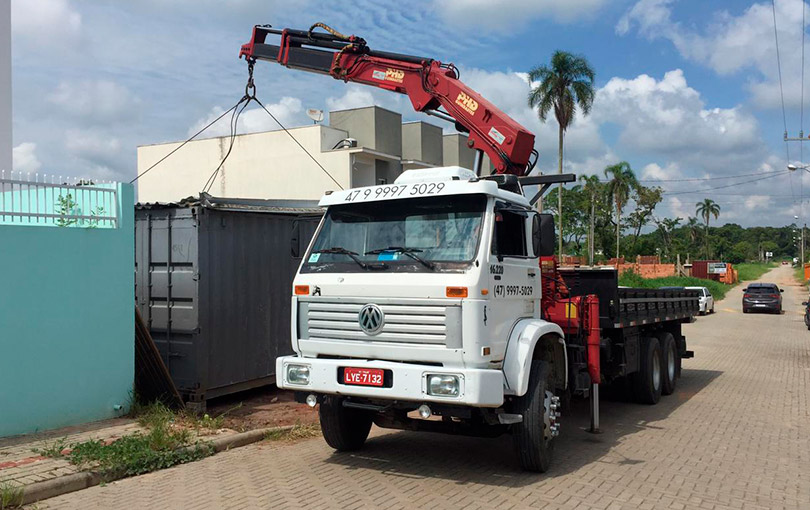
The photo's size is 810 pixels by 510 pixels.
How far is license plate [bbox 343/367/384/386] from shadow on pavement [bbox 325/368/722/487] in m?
1.12

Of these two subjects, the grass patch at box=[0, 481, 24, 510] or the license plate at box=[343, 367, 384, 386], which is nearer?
the grass patch at box=[0, 481, 24, 510]

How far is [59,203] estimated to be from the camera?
7922mm

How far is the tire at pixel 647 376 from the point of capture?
10203 millimetres

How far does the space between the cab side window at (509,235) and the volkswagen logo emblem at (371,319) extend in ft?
3.75

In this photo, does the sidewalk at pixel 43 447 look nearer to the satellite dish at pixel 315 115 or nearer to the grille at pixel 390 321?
the grille at pixel 390 321

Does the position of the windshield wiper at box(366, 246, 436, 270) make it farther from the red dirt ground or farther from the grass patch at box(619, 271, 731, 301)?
the grass patch at box(619, 271, 731, 301)

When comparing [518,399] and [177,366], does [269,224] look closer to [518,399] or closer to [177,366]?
[177,366]

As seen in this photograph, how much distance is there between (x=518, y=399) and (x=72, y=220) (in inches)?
212

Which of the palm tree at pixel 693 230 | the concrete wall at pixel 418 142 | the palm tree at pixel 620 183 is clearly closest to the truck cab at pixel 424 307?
the concrete wall at pixel 418 142

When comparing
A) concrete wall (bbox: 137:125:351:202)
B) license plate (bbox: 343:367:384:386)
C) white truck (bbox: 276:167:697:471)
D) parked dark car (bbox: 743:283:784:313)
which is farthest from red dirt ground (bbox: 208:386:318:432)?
parked dark car (bbox: 743:283:784:313)

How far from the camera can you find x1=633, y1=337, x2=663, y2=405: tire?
1020 cm

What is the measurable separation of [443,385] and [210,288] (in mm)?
4536

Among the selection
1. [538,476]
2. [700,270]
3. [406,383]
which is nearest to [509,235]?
[406,383]

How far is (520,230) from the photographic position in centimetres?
670
